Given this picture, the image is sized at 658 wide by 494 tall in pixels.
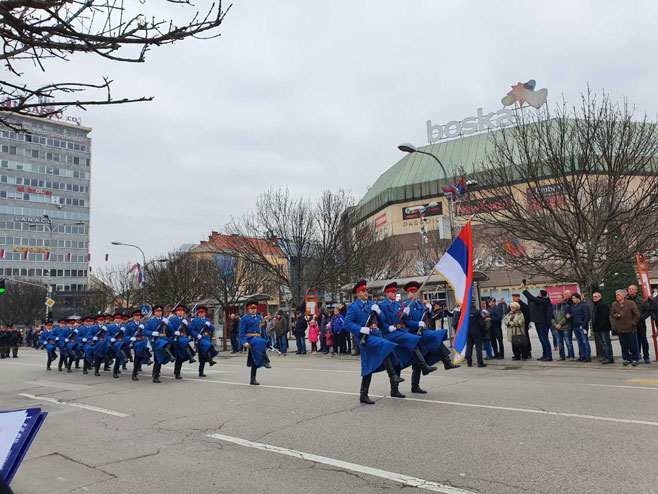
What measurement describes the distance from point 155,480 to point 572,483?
388 centimetres

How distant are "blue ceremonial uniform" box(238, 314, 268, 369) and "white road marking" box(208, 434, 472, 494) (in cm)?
493

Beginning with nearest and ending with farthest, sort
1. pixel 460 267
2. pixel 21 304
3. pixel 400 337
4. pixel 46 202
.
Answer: pixel 400 337
pixel 460 267
pixel 21 304
pixel 46 202

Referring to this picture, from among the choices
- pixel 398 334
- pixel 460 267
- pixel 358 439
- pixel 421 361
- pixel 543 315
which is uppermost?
pixel 460 267

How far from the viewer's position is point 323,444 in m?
6.05

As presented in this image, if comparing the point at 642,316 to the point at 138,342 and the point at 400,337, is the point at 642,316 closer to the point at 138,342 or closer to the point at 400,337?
the point at 400,337

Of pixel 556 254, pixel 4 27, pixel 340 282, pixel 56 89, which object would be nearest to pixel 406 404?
pixel 56 89

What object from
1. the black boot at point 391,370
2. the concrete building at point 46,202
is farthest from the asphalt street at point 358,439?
the concrete building at point 46,202

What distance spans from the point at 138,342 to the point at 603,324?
1223 cm

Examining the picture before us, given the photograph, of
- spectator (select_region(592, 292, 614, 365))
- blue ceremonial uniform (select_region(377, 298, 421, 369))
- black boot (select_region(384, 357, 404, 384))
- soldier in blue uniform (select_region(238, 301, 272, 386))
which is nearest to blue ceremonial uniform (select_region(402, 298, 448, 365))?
blue ceremonial uniform (select_region(377, 298, 421, 369))

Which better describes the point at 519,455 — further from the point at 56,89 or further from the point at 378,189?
the point at 378,189

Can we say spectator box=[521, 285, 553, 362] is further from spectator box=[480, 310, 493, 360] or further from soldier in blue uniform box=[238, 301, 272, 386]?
soldier in blue uniform box=[238, 301, 272, 386]

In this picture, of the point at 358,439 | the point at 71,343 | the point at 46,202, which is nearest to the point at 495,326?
the point at 358,439

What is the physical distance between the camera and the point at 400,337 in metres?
8.67

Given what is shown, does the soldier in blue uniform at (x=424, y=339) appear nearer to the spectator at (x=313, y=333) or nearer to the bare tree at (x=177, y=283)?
the spectator at (x=313, y=333)
